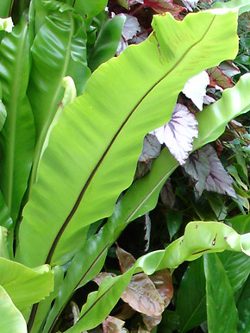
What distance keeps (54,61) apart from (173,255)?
43cm

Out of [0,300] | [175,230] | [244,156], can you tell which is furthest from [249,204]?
[0,300]

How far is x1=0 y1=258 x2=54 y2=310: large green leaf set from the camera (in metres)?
0.67

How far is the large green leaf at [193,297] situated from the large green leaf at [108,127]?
1.15 feet

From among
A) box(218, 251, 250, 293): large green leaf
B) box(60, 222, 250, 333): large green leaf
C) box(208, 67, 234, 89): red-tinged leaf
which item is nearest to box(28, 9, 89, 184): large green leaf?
box(60, 222, 250, 333): large green leaf

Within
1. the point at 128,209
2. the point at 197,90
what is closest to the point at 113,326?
the point at 128,209

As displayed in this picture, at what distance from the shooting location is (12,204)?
1.00 m

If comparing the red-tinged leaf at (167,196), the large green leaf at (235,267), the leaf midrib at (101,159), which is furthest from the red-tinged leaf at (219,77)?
the leaf midrib at (101,159)

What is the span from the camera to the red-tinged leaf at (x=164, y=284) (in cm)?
105

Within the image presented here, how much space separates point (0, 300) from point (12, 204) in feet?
1.37

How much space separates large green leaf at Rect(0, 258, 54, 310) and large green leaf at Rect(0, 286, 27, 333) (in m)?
0.07

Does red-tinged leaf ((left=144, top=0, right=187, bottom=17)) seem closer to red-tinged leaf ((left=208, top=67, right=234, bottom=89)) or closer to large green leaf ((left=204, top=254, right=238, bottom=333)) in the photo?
red-tinged leaf ((left=208, top=67, right=234, bottom=89))

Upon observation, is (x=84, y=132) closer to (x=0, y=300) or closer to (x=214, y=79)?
(x=0, y=300)

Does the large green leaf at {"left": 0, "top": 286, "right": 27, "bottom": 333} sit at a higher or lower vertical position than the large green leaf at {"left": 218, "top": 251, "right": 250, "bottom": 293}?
higher

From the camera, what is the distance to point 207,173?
1141 mm
